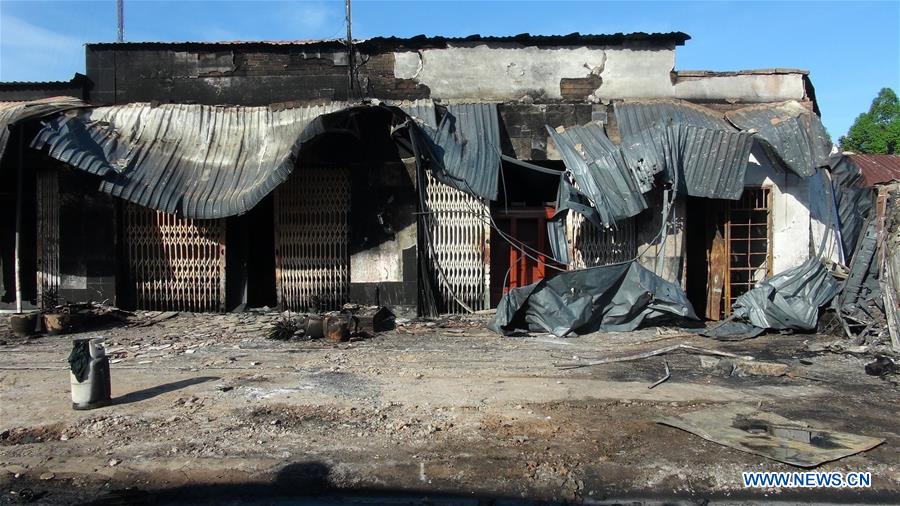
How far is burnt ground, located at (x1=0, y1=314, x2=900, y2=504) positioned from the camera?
391 cm

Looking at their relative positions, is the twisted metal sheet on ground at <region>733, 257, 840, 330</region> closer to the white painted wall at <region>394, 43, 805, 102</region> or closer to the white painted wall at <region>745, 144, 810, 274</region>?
the white painted wall at <region>745, 144, 810, 274</region>

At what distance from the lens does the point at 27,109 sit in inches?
364

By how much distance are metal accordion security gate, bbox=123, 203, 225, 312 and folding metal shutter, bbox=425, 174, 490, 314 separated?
3.50 meters

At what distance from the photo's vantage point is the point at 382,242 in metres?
9.98

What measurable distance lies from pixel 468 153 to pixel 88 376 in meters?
6.24

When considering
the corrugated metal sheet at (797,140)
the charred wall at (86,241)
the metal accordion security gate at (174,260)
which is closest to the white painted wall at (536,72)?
the corrugated metal sheet at (797,140)

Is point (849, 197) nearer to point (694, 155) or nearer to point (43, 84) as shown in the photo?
point (694, 155)

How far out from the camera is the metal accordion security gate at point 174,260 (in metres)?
10.0

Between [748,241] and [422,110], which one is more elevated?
[422,110]

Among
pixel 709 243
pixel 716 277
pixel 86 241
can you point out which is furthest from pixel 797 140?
pixel 86 241

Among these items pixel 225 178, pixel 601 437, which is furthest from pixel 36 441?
pixel 225 178

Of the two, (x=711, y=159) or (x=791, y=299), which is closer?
(x=791, y=299)

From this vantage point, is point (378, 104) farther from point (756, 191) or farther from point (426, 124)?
point (756, 191)

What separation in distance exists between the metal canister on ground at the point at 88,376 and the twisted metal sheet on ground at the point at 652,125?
7553mm
